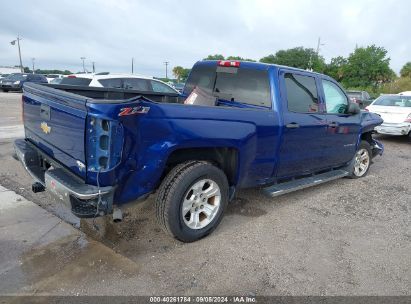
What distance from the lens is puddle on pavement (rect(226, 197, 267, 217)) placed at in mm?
4418

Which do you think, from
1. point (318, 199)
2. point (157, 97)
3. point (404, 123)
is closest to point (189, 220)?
point (157, 97)

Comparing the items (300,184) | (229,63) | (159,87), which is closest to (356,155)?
(300,184)

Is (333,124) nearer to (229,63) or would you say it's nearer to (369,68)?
(229,63)

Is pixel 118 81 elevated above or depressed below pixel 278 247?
above

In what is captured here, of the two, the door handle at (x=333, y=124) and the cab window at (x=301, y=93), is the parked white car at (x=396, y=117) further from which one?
the cab window at (x=301, y=93)

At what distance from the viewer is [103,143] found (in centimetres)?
268

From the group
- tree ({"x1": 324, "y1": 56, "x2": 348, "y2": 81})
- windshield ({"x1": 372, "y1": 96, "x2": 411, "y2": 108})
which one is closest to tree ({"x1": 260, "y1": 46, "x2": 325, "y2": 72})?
tree ({"x1": 324, "y1": 56, "x2": 348, "y2": 81})

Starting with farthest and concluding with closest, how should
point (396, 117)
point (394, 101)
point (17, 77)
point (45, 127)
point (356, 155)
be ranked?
point (17, 77)
point (394, 101)
point (396, 117)
point (356, 155)
point (45, 127)

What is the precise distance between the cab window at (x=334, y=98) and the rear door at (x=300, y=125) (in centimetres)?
31

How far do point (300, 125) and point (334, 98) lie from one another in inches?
51.0

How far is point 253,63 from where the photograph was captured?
4.33 m

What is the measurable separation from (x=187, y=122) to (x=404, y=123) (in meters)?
9.27

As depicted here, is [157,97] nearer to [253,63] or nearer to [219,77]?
[219,77]

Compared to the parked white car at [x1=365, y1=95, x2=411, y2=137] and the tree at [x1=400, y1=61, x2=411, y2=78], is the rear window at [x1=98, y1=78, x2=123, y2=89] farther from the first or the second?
the tree at [x1=400, y1=61, x2=411, y2=78]
